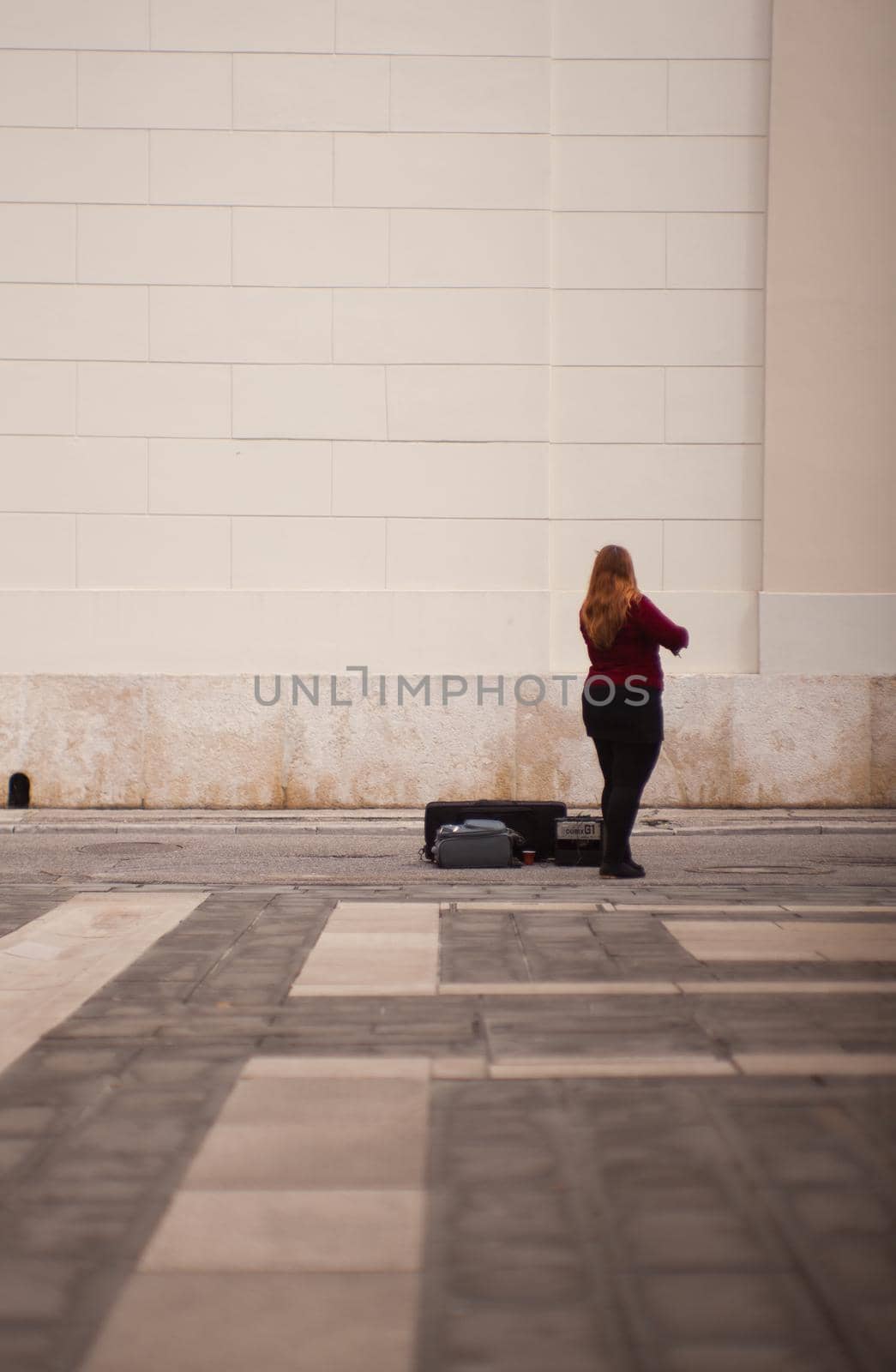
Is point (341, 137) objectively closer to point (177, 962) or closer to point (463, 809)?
point (463, 809)

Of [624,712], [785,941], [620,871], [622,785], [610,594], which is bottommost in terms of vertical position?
[620,871]

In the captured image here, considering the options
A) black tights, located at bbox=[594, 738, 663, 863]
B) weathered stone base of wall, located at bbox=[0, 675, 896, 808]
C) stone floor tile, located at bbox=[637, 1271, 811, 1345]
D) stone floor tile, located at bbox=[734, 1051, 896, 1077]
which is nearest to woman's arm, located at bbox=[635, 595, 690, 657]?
black tights, located at bbox=[594, 738, 663, 863]

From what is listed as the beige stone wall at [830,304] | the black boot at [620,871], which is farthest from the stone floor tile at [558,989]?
the beige stone wall at [830,304]

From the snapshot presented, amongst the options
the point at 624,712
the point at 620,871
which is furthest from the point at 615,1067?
the point at 624,712

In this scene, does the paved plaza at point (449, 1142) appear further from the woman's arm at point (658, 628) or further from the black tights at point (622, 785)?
the woman's arm at point (658, 628)

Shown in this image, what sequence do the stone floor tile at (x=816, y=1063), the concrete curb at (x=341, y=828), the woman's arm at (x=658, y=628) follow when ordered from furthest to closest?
1. the concrete curb at (x=341, y=828)
2. the woman's arm at (x=658, y=628)
3. the stone floor tile at (x=816, y=1063)

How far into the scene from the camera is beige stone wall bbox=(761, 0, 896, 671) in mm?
12203

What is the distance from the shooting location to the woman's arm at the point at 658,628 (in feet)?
23.8

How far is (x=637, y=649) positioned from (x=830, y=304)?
20.3 ft

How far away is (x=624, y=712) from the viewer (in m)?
7.34

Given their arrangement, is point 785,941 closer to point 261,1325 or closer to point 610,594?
point 610,594

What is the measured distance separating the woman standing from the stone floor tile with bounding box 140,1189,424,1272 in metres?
4.93

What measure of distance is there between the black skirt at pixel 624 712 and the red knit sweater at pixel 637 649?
6 cm

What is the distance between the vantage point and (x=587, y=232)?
1229 cm
